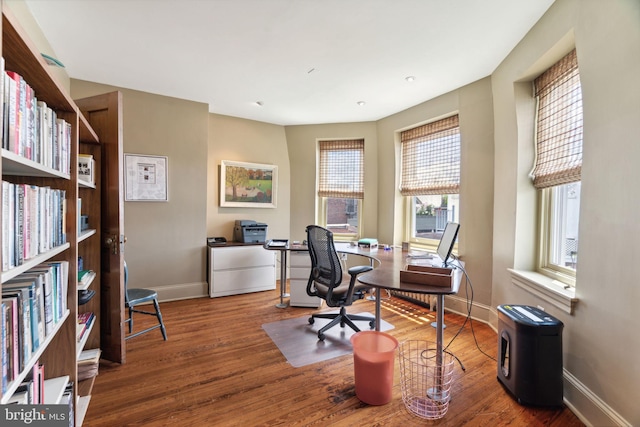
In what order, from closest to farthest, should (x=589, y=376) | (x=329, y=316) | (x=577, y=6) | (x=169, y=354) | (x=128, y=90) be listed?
(x=589, y=376), (x=577, y=6), (x=169, y=354), (x=329, y=316), (x=128, y=90)

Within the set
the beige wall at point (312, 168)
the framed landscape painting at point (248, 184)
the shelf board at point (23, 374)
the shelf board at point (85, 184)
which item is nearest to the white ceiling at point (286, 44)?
the beige wall at point (312, 168)

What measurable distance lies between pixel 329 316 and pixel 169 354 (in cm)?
146

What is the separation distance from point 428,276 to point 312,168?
321 centimetres

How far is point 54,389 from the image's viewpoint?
1.31 meters

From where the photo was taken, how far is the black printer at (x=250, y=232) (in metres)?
4.04

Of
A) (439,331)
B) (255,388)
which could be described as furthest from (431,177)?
(255,388)

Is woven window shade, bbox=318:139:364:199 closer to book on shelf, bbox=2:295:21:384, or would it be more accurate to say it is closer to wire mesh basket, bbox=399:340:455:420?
wire mesh basket, bbox=399:340:455:420

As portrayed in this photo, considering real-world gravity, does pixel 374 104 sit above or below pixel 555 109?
above

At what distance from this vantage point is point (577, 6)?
1.80 meters

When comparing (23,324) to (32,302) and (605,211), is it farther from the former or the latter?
(605,211)

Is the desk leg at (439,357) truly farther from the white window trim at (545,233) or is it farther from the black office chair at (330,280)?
the white window trim at (545,233)

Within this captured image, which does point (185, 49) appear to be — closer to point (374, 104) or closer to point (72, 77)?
point (72, 77)

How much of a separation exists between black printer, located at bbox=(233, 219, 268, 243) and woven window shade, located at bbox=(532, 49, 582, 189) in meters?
3.21

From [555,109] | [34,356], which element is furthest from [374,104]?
[34,356]
